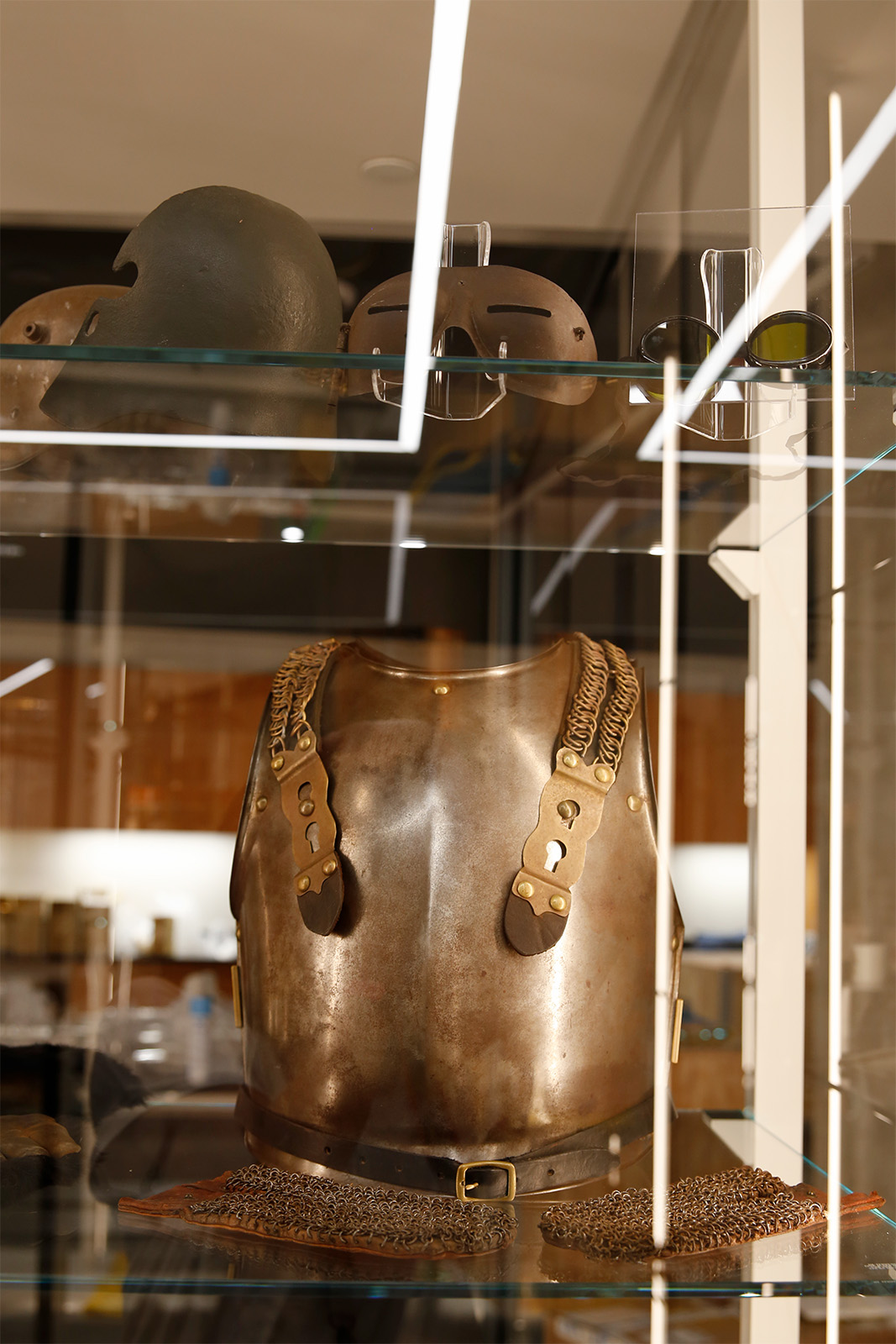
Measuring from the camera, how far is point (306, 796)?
971 mm

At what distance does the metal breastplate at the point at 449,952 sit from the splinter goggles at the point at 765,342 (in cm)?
32

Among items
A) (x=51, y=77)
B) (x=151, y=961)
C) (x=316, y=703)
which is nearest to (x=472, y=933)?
(x=316, y=703)

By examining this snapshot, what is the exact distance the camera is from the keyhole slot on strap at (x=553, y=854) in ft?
3.01

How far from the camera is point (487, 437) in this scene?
3.59 ft

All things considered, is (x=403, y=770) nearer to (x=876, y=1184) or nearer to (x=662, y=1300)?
(x=662, y=1300)

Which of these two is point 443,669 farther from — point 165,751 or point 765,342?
point 165,751

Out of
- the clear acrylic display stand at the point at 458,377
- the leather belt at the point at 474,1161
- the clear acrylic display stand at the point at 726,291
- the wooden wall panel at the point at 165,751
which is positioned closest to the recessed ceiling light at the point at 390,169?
the clear acrylic display stand at the point at 458,377

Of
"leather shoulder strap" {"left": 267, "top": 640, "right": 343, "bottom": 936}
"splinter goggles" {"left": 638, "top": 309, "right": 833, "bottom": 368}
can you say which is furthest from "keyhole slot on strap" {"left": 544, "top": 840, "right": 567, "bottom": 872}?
"splinter goggles" {"left": 638, "top": 309, "right": 833, "bottom": 368}

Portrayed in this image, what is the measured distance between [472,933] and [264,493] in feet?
1.78

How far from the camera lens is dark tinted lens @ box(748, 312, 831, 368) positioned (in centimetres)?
85

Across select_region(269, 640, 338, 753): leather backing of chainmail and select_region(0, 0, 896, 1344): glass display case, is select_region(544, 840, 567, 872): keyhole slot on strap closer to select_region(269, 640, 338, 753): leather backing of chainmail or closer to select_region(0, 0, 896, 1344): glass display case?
select_region(0, 0, 896, 1344): glass display case

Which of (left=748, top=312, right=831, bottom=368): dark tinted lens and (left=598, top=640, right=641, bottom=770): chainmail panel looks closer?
(left=748, top=312, right=831, bottom=368): dark tinted lens

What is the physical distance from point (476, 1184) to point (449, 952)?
0.18 m

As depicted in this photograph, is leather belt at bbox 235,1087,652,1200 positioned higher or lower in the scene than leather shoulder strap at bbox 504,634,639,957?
lower
